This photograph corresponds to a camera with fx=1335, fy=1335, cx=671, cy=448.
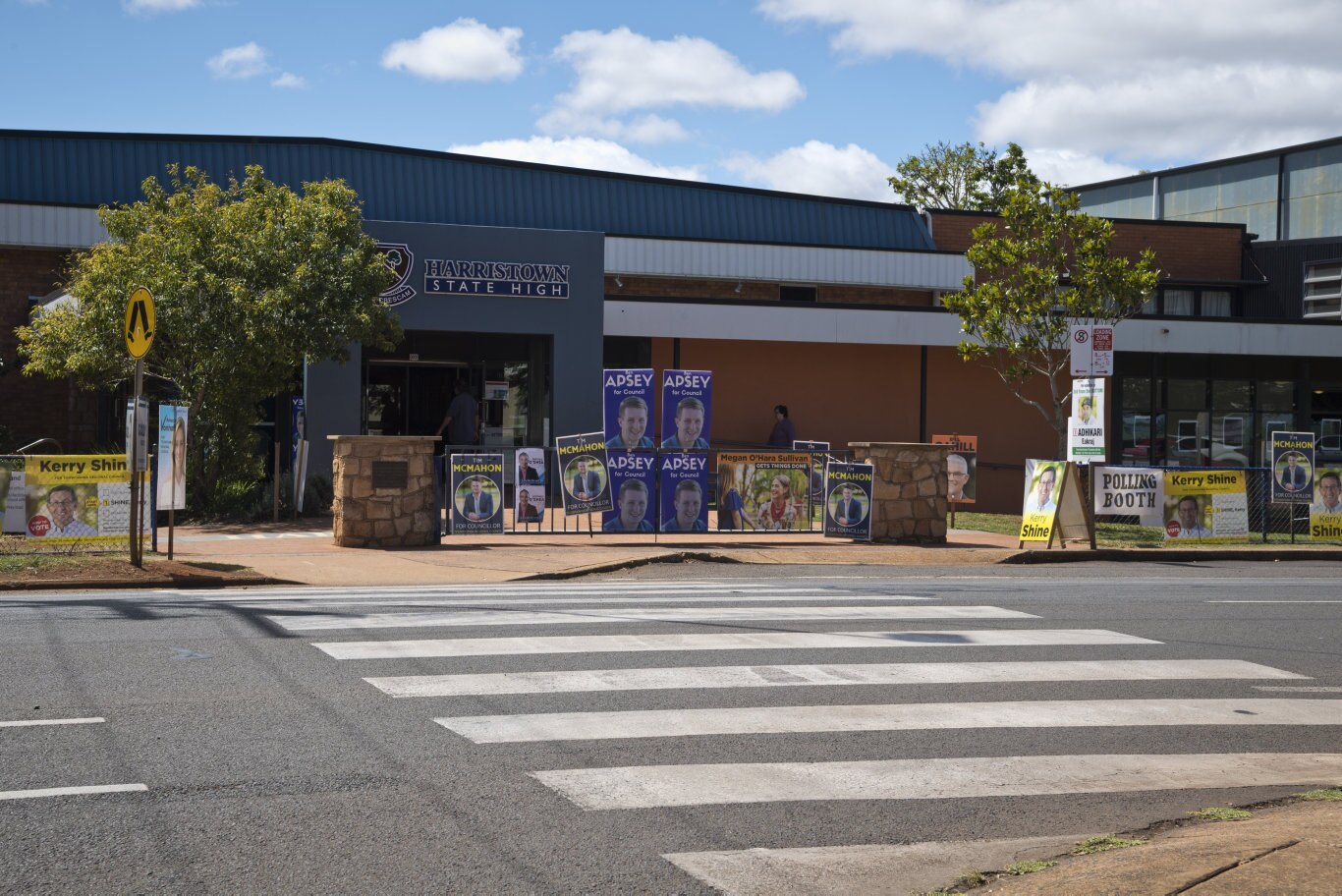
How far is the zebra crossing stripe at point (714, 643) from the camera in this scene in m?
9.37

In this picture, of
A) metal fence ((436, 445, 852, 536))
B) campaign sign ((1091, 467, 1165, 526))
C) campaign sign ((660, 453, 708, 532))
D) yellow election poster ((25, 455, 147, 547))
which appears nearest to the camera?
yellow election poster ((25, 455, 147, 547))

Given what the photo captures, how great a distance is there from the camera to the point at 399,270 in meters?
23.2

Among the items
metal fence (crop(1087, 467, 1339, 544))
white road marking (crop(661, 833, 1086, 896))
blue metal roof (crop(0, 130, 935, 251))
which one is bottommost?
white road marking (crop(661, 833, 1086, 896))

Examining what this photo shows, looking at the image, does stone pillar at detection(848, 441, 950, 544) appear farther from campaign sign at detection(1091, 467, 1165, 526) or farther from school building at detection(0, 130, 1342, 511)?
school building at detection(0, 130, 1342, 511)

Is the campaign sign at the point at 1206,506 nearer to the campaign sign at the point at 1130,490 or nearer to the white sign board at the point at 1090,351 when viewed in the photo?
the campaign sign at the point at 1130,490

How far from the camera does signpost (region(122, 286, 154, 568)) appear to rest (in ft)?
43.2

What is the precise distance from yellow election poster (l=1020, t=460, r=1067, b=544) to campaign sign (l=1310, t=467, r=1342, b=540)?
5.35 meters

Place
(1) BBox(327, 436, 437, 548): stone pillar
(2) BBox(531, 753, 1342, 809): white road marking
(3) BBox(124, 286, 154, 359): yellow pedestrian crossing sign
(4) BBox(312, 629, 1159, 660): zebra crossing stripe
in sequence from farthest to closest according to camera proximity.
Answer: (1) BBox(327, 436, 437, 548): stone pillar < (3) BBox(124, 286, 154, 359): yellow pedestrian crossing sign < (4) BBox(312, 629, 1159, 660): zebra crossing stripe < (2) BBox(531, 753, 1342, 809): white road marking

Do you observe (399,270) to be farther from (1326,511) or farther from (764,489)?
(1326,511)

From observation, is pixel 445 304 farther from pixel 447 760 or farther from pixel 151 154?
pixel 447 760

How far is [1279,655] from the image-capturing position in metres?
10.2

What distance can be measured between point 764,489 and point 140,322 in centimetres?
905

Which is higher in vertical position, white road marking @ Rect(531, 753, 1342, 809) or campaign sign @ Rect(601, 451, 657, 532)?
campaign sign @ Rect(601, 451, 657, 532)

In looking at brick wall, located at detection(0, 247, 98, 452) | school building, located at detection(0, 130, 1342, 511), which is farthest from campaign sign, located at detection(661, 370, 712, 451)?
brick wall, located at detection(0, 247, 98, 452)
